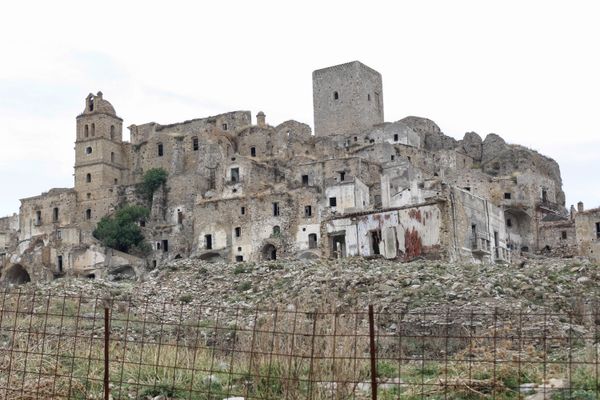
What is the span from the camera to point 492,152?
225 ft

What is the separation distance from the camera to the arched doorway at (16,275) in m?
56.9

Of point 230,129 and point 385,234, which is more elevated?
point 230,129

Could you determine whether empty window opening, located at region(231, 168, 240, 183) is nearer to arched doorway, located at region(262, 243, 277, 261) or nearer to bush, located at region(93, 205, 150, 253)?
arched doorway, located at region(262, 243, 277, 261)

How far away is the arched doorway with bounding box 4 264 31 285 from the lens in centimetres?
5694

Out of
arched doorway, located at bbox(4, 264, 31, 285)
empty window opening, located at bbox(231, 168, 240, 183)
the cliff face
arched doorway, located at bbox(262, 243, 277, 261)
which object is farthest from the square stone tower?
arched doorway, located at bbox(4, 264, 31, 285)

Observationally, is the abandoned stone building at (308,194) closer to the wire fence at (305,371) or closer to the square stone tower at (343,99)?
the square stone tower at (343,99)

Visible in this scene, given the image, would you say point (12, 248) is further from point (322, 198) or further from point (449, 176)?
point (449, 176)

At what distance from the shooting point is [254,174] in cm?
5738

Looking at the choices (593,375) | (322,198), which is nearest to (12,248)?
(322,198)

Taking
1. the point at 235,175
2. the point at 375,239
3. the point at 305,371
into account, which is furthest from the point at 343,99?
the point at 305,371

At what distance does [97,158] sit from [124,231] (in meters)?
9.76

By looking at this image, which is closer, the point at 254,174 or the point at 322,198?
the point at 322,198

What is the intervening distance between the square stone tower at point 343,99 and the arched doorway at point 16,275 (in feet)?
81.7

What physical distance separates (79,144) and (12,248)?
1016 centimetres
